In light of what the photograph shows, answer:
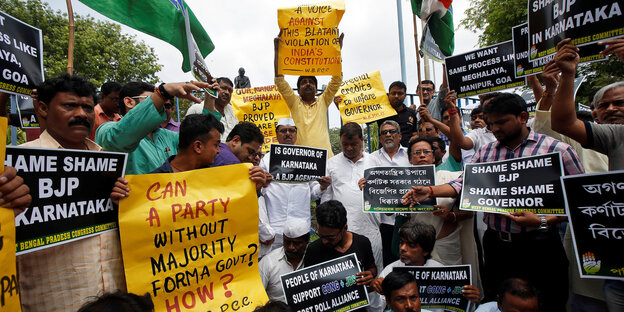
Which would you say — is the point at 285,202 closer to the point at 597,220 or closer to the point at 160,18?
the point at 160,18

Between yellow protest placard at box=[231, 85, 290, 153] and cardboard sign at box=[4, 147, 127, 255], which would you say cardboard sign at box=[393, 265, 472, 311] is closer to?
cardboard sign at box=[4, 147, 127, 255]

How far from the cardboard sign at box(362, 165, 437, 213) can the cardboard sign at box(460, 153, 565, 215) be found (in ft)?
1.93

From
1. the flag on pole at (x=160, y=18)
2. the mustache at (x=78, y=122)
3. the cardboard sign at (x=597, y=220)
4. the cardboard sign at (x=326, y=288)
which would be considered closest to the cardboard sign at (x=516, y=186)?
the cardboard sign at (x=597, y=220)

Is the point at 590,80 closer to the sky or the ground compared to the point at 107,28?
closer to the ground

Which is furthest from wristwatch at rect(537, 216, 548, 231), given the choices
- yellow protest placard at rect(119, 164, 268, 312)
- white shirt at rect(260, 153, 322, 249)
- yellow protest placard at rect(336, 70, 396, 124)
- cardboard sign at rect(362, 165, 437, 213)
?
yellow protest placard at rect(336, 70, 396, 124)

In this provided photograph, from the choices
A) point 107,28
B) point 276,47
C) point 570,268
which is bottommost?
point 570,268

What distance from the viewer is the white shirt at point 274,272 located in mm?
3587

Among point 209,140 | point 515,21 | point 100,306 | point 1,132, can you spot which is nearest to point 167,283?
point 100,306

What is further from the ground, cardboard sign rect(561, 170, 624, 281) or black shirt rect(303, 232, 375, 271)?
cardboard sign rect(561, 170, 624, 281)

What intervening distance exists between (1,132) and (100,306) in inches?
40.8

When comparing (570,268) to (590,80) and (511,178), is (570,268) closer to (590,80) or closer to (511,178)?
(511,178)

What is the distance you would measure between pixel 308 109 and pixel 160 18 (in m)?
2.51

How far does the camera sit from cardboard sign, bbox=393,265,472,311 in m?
3.18

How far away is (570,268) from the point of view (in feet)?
10.6
